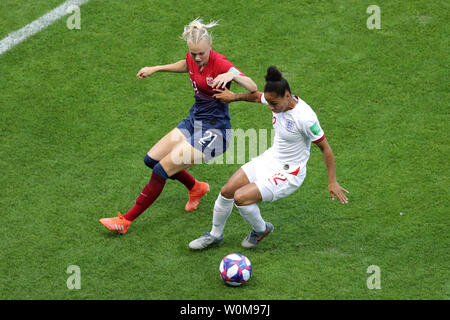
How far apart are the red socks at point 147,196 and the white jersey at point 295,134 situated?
4.06 ft

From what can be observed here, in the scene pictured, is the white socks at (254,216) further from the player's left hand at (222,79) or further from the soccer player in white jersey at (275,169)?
the player's left hand at (222,79)

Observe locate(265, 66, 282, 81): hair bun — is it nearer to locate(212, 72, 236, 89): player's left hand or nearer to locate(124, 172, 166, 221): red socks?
locate(212, 72, 236, 89): player's left hand

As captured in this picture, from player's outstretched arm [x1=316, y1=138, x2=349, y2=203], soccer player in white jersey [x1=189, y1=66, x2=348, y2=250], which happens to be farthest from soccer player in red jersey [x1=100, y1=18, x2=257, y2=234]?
player's outstretched arm [x1=316, y1=138, x2=349, y2=203]

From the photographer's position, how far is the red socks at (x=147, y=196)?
716 centimetres

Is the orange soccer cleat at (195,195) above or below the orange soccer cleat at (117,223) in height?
above

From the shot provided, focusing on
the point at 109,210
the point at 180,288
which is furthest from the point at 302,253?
the point at 109,210

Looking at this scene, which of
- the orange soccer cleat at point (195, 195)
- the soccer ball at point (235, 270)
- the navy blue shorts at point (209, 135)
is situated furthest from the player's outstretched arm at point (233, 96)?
the soccer ball at point (235, 270)

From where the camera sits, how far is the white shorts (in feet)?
21.9

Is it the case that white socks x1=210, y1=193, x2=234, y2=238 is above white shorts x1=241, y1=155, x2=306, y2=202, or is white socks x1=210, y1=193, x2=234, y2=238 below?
below

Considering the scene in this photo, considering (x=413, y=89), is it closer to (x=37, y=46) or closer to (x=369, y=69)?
(x=369, y=69)

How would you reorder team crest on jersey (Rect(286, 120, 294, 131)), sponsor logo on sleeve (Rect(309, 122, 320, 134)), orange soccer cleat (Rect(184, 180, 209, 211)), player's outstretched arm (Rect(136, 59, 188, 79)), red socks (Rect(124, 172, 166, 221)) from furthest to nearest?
orange soccer cleat (Rect(184, 180, 209, 211)) → player's outstretched arm (Rect(136, 59, 188, 79)) → red socks (Rect(124, 172, 166, 221)) → team crest on jersey (Rect(286, 120, 294, 131)) → sponsor logo on sleeve (Rect(309, 122, 320, 134))

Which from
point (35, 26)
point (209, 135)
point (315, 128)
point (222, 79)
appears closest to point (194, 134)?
point (209, 135)

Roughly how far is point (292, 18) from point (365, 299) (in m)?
5.44

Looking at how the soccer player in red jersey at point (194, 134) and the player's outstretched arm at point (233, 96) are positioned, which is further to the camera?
the soccer player in red jersey at point (194, 134)
